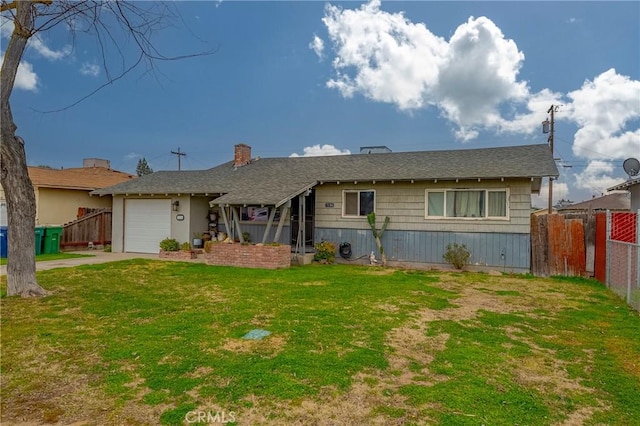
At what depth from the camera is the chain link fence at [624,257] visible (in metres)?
6.72

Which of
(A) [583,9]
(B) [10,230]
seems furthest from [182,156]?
(A) [583,9]

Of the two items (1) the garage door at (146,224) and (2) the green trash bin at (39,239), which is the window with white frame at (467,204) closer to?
(1) the garage door at (146,224)

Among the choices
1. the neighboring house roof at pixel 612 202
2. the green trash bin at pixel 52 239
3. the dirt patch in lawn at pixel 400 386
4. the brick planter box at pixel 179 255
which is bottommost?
the dirt patch in lawn at pixel 400 386

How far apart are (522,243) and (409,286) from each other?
4466 mm

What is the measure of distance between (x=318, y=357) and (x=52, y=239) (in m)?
14.5

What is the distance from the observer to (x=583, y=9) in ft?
41.4

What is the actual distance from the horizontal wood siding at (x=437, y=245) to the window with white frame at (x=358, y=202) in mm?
666

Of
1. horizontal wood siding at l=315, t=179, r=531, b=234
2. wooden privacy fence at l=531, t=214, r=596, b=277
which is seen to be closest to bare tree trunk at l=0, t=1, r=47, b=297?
horizontal wood siding at l=315, t=179, r=531, b=234

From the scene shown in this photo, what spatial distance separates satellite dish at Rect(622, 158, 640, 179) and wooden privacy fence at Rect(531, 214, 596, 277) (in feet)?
16.3

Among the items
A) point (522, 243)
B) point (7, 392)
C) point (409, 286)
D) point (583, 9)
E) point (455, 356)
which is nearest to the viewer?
point (7, 392)

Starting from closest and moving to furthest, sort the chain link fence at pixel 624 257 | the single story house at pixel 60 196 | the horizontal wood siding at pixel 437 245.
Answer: the chain link fence at pixel 624 257, the horizontal wood siding at pixel 437 245, the single story house at pixel 60 196

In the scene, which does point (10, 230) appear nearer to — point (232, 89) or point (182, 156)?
point (232, 89)

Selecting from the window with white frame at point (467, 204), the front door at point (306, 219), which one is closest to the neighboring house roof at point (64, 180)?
the front door at point (306, 219)

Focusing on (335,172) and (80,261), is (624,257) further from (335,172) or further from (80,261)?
(80,261)
